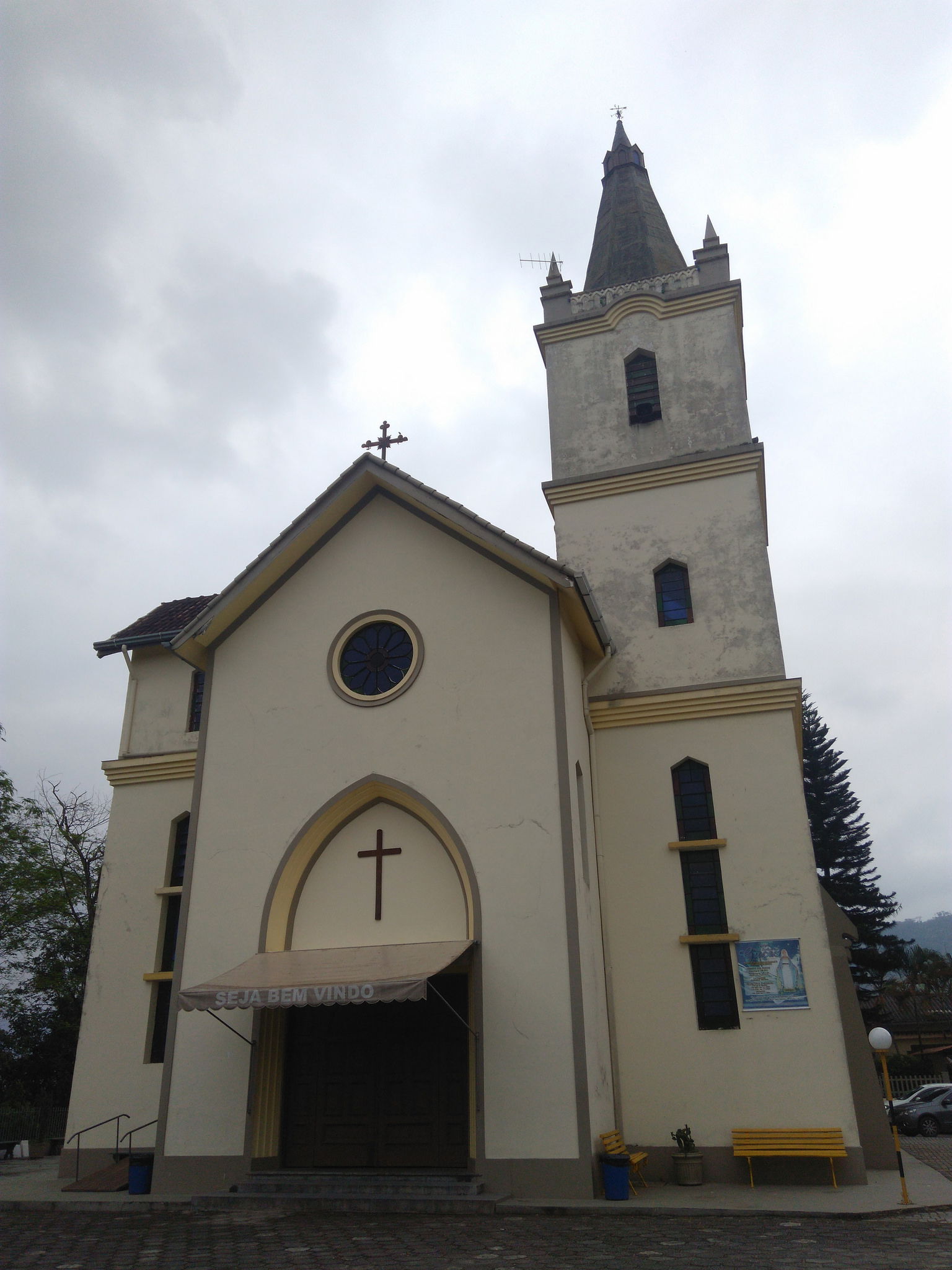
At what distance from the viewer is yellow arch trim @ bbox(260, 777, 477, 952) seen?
13180 millimetres

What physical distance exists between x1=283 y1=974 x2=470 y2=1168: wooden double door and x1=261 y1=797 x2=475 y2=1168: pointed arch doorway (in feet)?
0.04

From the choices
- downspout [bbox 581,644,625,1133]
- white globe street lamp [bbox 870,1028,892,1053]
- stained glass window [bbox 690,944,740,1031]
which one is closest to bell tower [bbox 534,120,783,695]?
downspout [bbox 581,644,625,1133]

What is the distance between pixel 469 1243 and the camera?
8984 mm

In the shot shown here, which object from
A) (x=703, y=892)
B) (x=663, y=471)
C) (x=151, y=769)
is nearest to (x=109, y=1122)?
(x=151, y=769)

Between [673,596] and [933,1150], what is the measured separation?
13.2 meters

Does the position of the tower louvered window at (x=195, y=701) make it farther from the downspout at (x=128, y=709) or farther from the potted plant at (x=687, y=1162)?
the potted plant at (x=687, y=1162)

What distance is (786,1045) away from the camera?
13.3m

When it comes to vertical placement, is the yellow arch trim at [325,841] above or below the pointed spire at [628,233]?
below

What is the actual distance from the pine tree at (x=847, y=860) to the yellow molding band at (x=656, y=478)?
2541 cm

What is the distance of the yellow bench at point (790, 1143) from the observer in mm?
12609

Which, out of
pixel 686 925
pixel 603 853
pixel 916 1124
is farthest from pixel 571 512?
pixel 916 1124

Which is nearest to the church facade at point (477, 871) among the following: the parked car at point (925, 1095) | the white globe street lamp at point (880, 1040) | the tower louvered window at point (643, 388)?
the tower louvered window at point (643, 388)

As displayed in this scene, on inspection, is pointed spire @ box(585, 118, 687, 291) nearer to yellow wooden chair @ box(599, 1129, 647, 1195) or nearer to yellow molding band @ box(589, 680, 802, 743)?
yellow molding band @ box(589, 680, 802, 743)

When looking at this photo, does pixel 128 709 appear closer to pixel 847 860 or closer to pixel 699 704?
pixel 699 704
